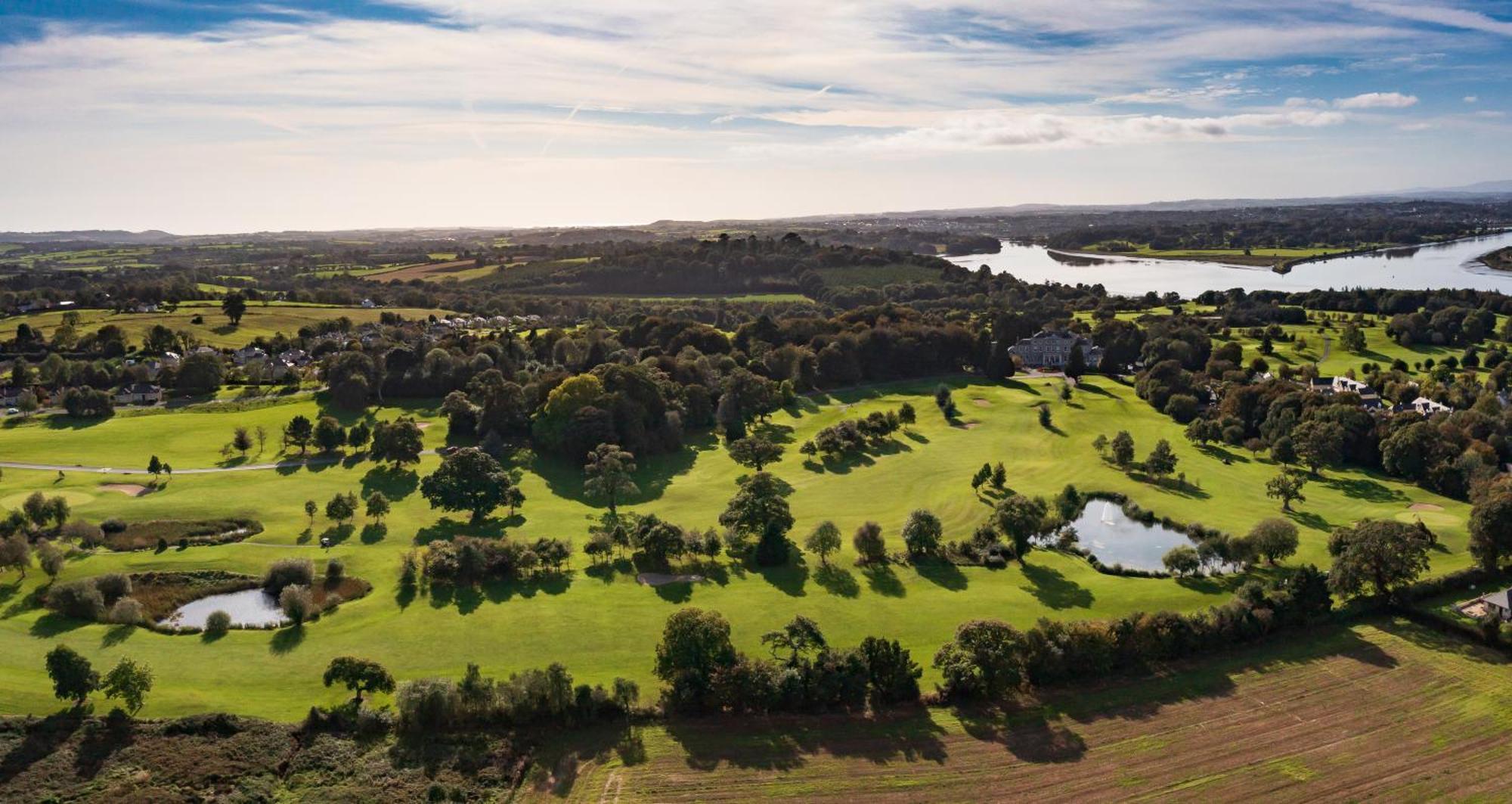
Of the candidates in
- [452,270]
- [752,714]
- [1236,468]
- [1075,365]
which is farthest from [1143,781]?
[452,270]

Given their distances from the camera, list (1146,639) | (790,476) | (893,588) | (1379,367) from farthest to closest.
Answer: (1379,367) < (790,476) < (893,588) < (1146,639)

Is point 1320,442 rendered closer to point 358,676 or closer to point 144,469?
point 358,676

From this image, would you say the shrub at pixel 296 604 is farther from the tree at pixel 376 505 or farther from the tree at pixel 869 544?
the tree at pixel 869 544

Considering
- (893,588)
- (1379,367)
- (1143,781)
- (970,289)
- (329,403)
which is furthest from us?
(970,289)

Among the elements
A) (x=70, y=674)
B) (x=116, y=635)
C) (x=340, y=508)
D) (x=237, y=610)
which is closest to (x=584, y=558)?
(x=340, y=508)

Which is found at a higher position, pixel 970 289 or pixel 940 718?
pixel 970 289

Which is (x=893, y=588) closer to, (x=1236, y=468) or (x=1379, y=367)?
(x=1236, y=468)

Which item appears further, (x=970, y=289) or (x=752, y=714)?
(x=970, y=289)

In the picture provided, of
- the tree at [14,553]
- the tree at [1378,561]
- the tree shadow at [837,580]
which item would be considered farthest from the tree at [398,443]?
the tree at [1378,561]
